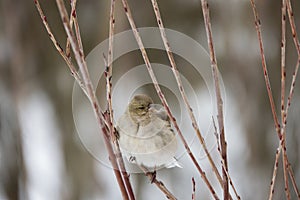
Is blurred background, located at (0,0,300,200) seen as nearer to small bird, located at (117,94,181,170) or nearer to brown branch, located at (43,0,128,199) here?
small bird, located at (117,94,181,170)

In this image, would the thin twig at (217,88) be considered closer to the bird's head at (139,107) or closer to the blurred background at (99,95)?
the bird's head at (139,107)

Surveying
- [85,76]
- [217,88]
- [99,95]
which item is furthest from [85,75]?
[99,95]

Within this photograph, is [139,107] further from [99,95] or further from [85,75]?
[99,95]

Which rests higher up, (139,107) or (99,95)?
(99,95)

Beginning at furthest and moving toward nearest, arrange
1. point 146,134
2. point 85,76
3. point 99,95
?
point 99,95 < point 146,134 < point 85,76

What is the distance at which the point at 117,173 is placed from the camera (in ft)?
1.13

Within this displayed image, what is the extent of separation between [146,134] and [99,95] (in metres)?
0.93

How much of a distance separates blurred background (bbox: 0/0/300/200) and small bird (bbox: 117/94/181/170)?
0.87 meters

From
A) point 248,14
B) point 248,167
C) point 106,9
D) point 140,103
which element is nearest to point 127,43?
point 106,9

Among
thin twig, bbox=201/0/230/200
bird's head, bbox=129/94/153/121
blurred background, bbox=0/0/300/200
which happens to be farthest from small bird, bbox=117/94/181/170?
blurred background, bbox=0/0/300/200

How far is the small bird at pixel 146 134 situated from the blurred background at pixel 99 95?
0.87 m

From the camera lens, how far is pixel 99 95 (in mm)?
1445

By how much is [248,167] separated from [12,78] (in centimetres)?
83

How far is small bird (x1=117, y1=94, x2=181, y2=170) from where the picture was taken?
53 cm
